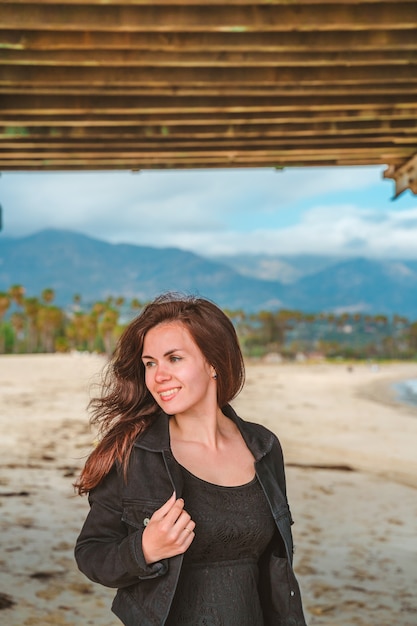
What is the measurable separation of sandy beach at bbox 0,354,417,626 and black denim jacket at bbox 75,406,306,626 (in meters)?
0.78

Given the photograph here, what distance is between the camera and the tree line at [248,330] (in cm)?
10169

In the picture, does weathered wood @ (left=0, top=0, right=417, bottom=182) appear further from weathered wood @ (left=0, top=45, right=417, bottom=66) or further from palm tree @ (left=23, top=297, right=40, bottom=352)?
palm tree @ (left=23, top=297, right=40, bottom=352)

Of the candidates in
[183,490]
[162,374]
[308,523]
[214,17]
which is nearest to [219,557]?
[183,490]

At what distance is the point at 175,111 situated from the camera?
5.95m

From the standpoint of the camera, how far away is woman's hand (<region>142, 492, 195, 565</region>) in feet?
6.71

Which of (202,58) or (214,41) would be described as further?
(202,58)

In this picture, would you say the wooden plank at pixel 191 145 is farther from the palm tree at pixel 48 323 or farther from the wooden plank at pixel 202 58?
the palm tree at pixel 48 323

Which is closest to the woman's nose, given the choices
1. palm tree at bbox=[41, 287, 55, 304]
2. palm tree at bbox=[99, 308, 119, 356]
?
palm tree at bbox=[99, 308, 119, 356]

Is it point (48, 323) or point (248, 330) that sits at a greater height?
point (48, 323)

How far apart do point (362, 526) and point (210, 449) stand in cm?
654

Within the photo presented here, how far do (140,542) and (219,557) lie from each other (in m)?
0.33

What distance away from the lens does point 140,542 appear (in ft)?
6.83

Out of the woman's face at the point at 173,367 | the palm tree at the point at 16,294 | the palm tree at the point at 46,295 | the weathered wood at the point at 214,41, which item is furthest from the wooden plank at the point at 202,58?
the palm tree at the point at 46,295

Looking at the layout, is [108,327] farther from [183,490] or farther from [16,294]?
[183,490]
